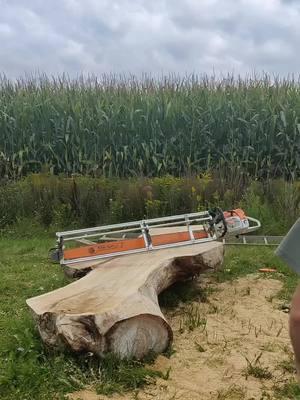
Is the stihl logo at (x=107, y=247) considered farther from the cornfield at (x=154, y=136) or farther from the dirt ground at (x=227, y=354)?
the cornfield at (x=154, y=136)

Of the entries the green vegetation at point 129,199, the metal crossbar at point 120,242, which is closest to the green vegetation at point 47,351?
the metal crossbar at point 120,242

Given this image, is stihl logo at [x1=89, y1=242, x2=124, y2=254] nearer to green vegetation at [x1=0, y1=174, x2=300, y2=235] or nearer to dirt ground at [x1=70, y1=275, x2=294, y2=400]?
dirt ground at [x1=70, y1=275, x2=294, y2=400]

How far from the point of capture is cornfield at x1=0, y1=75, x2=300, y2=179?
9.62 m

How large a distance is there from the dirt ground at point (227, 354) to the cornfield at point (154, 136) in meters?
4.35

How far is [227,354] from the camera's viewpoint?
3.91m

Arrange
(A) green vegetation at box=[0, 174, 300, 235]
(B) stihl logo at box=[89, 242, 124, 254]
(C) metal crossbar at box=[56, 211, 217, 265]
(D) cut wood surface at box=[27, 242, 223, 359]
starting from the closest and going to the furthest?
(D) cut wood surface at box=[27, 242, 223, 359], (C) metal crossbar at box=[56, 211, 217, 265], (B) stihl logo at box=[89, 242, 124, 254], (A) green vegetation at box=[0, 174, 300, 235]

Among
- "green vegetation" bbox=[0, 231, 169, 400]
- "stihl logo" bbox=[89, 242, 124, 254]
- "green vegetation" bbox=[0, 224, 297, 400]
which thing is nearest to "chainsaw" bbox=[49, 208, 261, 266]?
"stihl logo" bbox=[89, 242, 124, 254]

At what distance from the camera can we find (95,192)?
8492mm

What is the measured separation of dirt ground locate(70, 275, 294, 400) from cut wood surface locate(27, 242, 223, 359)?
214 mm

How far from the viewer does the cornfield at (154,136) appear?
9625 millimetres

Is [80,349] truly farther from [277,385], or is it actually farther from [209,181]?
[209,181]

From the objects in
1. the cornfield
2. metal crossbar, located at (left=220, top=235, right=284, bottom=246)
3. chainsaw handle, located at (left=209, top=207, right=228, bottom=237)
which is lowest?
metal crossbar, located at (left=220, top=235, right=284, bottom=246)

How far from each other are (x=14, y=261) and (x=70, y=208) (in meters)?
1.91

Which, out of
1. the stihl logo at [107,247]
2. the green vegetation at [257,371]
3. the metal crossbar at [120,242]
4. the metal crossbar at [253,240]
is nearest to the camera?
the green vegetation at [257,371]
